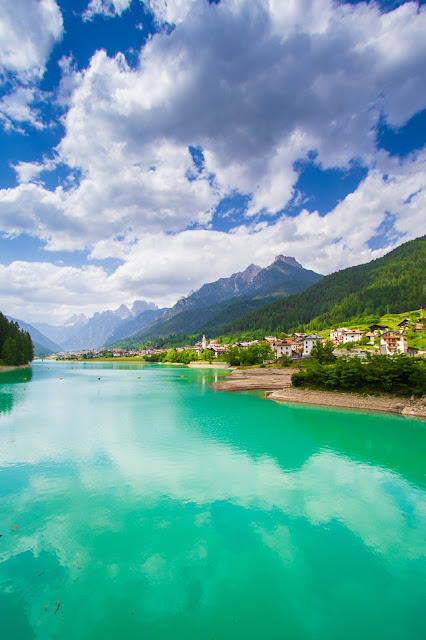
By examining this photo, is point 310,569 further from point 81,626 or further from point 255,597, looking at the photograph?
point 81,626

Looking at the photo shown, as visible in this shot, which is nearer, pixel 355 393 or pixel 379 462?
pixel 379 462

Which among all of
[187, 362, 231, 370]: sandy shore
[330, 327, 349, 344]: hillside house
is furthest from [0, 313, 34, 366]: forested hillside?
[330, 327, 349, 344]: hillside house

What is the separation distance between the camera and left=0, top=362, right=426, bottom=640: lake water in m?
7.54

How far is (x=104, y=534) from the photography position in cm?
1091

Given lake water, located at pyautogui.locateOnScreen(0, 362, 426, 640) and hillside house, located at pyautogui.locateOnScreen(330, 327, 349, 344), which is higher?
hillside house, located at pyautogui.locateOnScreen(330, 327, 349, 344)

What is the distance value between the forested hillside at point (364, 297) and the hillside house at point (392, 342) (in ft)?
166

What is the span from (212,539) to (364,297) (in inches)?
6339

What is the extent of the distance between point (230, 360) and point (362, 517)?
286 ft

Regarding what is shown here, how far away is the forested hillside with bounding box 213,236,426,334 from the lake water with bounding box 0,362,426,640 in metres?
129

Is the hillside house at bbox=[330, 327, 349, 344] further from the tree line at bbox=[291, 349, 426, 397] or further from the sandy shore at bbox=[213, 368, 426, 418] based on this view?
the tree line at bbox=[291, 349, 426, 397]

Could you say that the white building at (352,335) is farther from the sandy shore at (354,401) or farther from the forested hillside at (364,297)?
the sandy shore at (354,401)

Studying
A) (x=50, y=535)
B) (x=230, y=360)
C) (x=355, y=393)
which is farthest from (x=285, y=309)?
(x=50, y=535)

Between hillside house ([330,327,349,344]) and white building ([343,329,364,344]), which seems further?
hillside house ([330,327,349,344])

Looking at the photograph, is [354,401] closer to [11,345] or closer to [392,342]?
[392,342]
